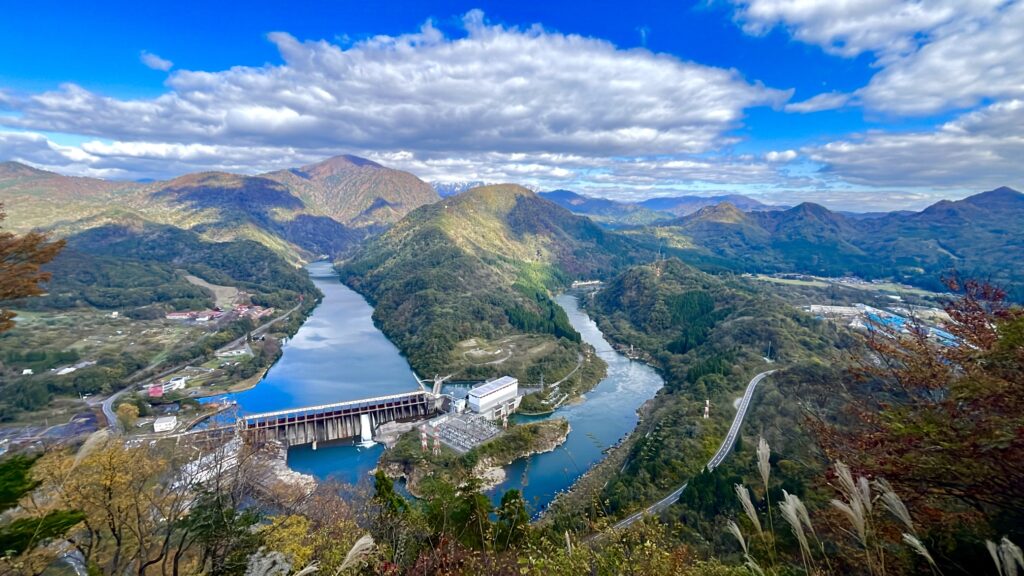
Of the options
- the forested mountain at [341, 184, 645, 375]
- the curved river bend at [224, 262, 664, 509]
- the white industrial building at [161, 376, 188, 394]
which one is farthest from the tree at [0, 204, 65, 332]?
the forested mountain at [341, 184, 645, 375]

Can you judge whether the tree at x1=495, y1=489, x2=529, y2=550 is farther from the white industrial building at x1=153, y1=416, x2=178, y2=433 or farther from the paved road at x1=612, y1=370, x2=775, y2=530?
the white industrial building at x1=153, y1=416, x2=178, y2=433

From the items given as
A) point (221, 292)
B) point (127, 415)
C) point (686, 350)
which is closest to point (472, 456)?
point (127, 415)

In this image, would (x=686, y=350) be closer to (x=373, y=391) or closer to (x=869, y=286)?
(x=373, y=391)

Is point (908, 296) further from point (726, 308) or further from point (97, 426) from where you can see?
point (97, 426)

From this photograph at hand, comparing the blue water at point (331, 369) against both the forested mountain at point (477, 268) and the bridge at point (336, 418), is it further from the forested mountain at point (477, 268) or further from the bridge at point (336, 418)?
the bridge at point (336, 418)

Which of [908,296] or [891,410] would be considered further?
[908,296]

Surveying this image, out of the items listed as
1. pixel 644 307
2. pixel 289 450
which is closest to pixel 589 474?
pixel 289 450
